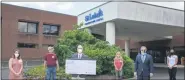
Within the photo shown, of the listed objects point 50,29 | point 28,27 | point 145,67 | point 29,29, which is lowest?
point 145,67

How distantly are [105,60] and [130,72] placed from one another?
147 centimetres

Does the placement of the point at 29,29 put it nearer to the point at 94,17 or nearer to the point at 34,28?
the point at 34,28

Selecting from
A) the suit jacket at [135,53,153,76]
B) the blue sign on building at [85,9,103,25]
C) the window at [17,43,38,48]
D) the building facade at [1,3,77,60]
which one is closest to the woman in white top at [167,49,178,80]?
the suit jacket at [135,53,153,76]

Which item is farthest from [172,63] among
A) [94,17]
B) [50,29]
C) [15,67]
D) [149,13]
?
[50,29]

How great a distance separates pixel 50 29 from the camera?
155 ft

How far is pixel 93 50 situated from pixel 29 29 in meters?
28.6

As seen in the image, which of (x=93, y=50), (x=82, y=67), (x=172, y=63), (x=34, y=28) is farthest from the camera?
(x=34, y=28)

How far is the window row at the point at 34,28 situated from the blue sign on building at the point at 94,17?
1837cm

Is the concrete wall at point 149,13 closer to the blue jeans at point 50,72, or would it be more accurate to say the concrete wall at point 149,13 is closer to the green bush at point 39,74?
the green bush at point 39,74

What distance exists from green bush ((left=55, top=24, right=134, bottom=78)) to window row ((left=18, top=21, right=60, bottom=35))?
24195 mm

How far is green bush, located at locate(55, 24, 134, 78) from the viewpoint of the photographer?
657 inches

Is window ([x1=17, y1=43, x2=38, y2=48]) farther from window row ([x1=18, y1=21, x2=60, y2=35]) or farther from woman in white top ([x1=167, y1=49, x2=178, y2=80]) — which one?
woman in white top ([x1=167, y1=49, x2=178, y2=80])

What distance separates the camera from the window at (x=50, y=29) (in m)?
46.5

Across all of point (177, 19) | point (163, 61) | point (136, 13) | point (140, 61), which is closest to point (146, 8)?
point (136, 13)
